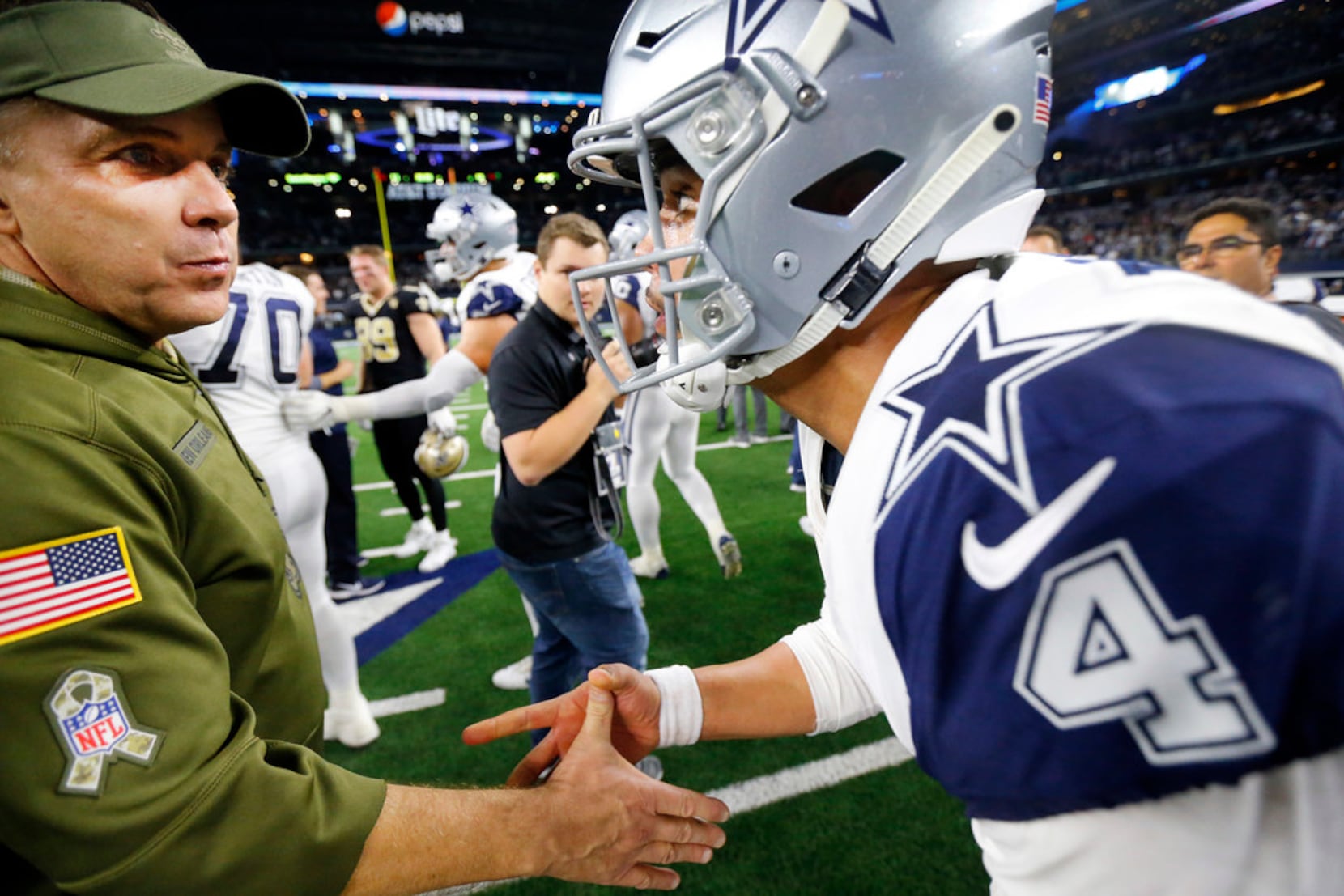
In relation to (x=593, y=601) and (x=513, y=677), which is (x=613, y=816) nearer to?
(x=593, y=601)

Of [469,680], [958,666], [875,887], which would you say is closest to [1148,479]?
[958,666]

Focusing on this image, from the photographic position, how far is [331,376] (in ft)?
19.8

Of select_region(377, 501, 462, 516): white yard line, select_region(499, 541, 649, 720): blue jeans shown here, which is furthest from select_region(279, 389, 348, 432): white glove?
select_region(377, 501, 462, 516): white yard line

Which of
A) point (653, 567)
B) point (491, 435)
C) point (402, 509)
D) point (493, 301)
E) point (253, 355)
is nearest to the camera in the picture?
point (253, 355)

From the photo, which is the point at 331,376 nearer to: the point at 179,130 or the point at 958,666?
the point at 179,130

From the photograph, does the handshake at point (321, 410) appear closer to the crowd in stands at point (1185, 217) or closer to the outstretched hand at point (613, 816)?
the outstretched hand at point (613, 816)

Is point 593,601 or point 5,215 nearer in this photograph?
point 5,215

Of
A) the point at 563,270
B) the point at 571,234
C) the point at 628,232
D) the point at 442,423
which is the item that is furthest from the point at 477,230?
the point at 563,270

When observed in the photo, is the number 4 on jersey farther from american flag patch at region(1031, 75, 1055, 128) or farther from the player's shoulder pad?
the player's shoulder pad

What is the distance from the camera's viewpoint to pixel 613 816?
1.21 metres

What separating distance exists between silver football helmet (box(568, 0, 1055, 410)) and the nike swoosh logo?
1.60 feet

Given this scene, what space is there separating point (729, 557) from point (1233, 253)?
344 cm

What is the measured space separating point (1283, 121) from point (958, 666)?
32976 mm

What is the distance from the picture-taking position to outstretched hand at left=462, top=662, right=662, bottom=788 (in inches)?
54.7
